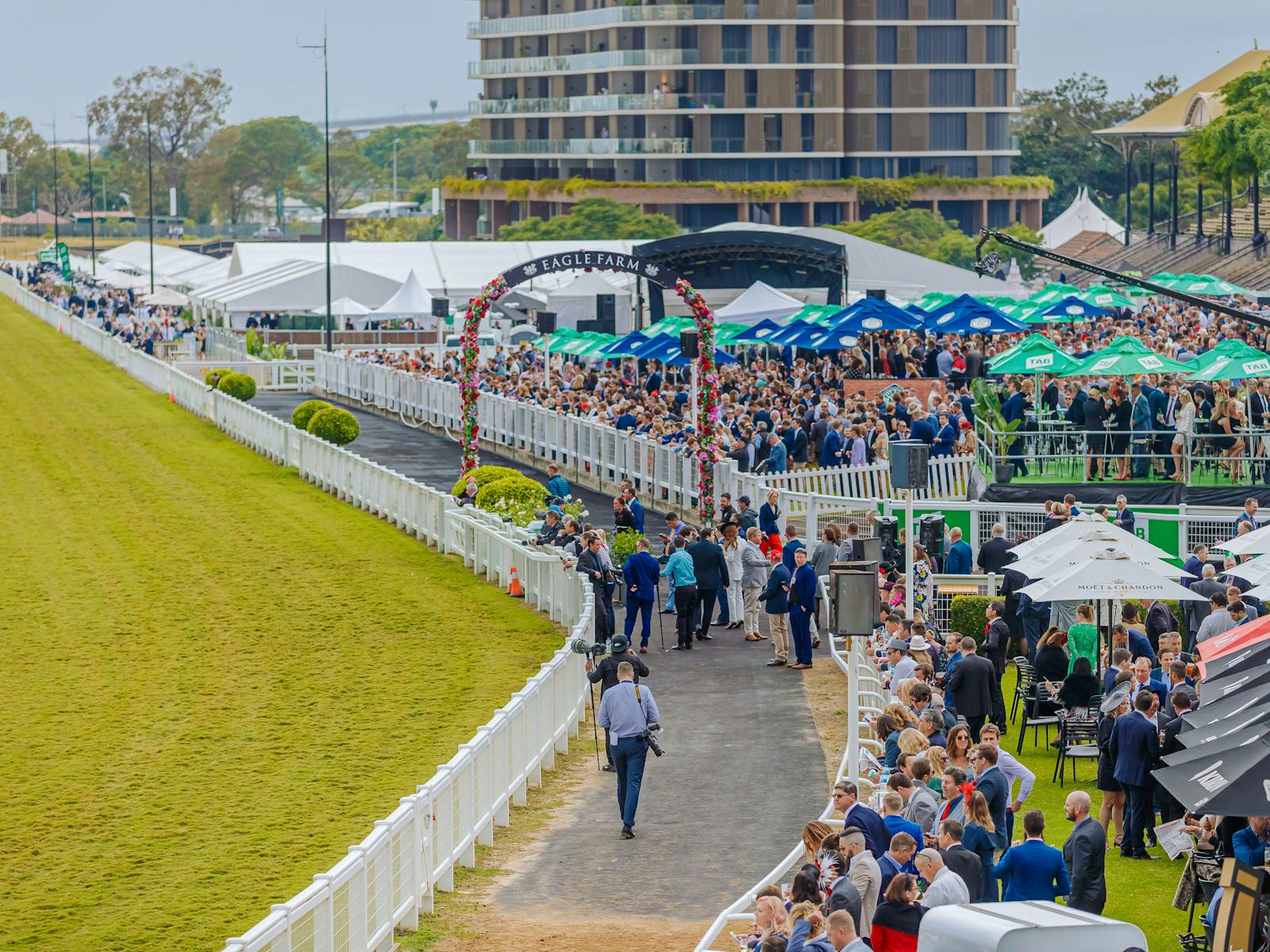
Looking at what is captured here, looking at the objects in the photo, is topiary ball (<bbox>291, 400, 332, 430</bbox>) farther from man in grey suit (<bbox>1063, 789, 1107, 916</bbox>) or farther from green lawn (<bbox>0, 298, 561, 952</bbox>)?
man in grey suit (<bbox>1063, 789, 1107, 916</bbox>)

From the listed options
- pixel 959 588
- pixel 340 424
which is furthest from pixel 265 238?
pixel 959 588

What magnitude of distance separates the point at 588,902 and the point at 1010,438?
1862cm

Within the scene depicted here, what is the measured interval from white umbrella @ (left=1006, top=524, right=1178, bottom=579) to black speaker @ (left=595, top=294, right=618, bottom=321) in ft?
→ 105

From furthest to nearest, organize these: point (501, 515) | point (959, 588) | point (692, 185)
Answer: point (692, 185)
point (501, 515)
point (959, 588)

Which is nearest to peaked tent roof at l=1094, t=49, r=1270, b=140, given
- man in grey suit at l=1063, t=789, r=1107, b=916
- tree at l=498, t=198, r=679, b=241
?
tree at l=498, t=198, r=679, b=241

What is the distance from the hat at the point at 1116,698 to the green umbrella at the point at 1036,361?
51.9 feet

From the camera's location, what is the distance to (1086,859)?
11398 millimetres

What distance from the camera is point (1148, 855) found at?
14156mm

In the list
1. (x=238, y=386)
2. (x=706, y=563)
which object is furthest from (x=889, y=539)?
(x=238, y=386)

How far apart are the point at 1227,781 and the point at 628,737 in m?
5.50

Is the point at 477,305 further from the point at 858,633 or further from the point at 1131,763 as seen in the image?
the point at 1131,763

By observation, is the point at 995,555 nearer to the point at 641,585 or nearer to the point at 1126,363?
the point at 641,585

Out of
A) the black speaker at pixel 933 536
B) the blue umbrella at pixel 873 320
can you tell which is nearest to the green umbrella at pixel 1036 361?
the blue umbrella at pixel 873 320

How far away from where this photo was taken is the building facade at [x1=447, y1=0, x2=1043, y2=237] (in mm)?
107750
